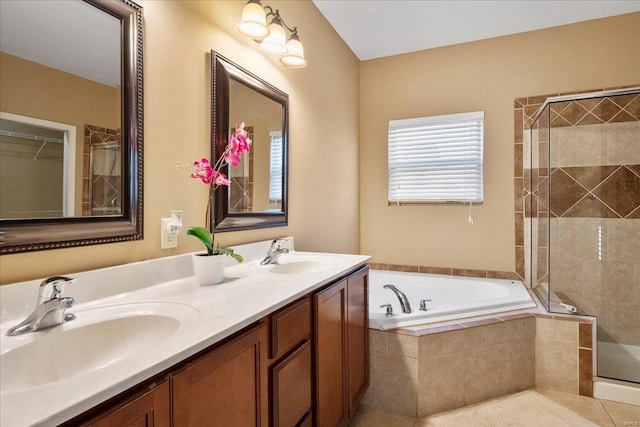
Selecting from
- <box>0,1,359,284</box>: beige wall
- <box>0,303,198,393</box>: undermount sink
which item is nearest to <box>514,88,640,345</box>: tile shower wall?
<box>0,1,359,284</box>: beige wall

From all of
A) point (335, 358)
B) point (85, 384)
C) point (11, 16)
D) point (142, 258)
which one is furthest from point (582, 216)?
point (11, 16)

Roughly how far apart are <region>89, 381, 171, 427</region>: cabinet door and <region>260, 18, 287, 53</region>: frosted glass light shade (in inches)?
63.8

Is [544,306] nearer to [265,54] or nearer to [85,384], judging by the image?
[265,54]

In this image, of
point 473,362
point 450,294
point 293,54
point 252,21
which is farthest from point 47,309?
point 450,294

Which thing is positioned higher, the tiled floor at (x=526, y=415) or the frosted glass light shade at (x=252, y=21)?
the frosted glass light shade at (x=252, y=21)

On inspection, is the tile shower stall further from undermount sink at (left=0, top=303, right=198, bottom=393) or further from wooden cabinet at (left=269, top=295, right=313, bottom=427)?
undermount sink at (left=0, top=303, right=198, bottom=393)

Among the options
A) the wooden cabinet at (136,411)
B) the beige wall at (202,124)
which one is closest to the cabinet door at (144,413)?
the wooden cabinet at (136,411)

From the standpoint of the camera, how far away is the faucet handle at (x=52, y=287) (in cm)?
80

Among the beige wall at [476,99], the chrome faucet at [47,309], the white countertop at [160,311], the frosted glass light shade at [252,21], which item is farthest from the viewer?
the beige wall at [476,99]

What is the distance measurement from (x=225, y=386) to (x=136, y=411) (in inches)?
10.1

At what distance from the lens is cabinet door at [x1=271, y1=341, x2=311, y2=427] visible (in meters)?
1.05

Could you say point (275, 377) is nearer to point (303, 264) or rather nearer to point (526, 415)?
point (303, 264)

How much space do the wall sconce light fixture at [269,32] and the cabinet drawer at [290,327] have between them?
1220 mm

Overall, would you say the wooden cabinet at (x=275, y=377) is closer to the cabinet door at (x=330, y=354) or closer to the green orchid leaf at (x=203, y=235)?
the cabinet door at (x=330, y=354)
